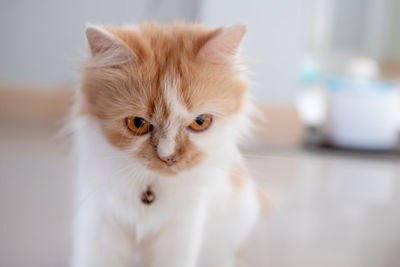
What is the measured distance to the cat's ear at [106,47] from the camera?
30.8 inches

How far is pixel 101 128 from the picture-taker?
83 cm

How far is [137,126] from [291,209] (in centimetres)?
88

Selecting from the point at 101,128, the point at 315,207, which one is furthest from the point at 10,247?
the point at 315,207

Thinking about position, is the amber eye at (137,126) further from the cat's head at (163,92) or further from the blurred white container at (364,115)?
the blurred white container at (364,115)

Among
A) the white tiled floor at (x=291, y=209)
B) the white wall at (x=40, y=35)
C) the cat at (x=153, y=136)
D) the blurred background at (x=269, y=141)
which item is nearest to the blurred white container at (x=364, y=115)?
the blurred background at (x=269, y=141)

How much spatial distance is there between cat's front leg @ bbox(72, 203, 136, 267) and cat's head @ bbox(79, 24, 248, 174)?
157mm

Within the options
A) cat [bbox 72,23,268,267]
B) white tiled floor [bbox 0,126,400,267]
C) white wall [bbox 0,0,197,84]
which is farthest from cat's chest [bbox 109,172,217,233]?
white wall [bbox 0,0,197,84]

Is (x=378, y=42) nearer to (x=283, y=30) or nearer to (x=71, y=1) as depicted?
(x=283, y=30)

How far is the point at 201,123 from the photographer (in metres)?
0.83

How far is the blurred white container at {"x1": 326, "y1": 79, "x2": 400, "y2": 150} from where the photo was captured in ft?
7.80

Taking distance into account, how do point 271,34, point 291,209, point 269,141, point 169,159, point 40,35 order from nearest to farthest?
point 169,159 < point 291,209 < point 271,34 < point 269,141 < point 40,35

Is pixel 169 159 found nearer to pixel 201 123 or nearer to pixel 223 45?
pixel 201 123

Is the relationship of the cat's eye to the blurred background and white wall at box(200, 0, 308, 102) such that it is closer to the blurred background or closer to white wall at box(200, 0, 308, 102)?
the blurred background

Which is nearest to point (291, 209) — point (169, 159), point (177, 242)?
point (177, 242)
